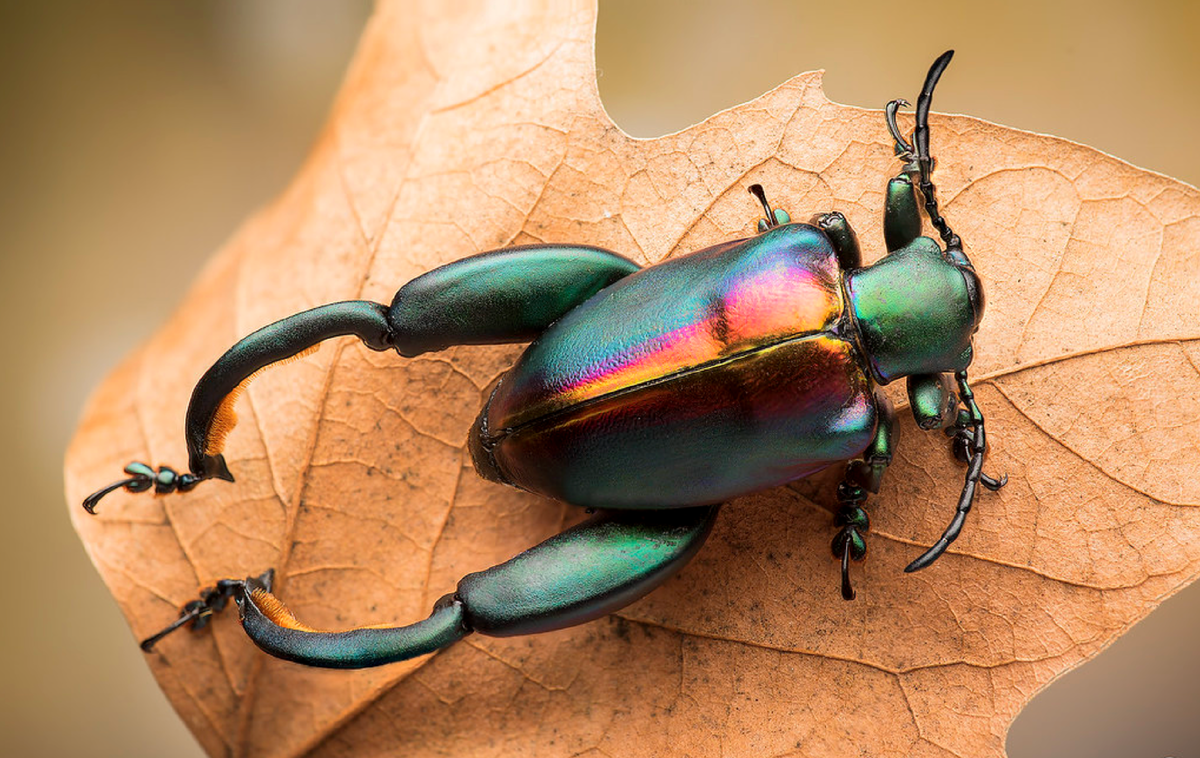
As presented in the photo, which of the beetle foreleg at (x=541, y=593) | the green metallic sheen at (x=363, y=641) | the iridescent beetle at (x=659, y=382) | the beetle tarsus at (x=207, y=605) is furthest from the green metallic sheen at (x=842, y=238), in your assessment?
the beetle tarsus at (x=207, y=605)

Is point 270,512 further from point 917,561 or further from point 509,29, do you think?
point 917,561

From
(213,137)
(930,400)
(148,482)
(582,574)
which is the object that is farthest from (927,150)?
(213,137)

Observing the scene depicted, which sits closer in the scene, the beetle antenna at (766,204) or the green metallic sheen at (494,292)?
the green metallic sheen at (494,292)

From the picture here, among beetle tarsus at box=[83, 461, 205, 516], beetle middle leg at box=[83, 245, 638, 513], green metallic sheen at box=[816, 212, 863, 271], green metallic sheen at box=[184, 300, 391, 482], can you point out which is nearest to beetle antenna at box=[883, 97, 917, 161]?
green metallic sheen at box=[816, 212, 863, 271]

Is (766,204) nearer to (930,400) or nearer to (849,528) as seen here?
(930,400)

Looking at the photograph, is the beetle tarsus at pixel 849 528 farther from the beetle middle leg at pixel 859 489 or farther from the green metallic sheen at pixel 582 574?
the green metallic sheen at pixel 582 574
